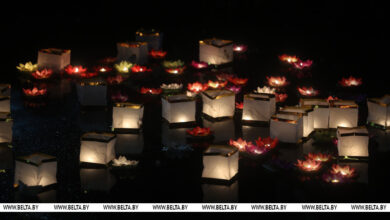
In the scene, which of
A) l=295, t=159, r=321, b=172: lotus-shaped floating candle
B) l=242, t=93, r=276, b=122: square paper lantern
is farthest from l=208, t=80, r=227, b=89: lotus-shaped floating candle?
l=295, t=159, r=321, b=172: lotus-shaped floating candle

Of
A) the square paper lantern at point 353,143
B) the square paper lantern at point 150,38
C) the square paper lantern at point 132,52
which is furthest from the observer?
the square paper lantern at point 150,38

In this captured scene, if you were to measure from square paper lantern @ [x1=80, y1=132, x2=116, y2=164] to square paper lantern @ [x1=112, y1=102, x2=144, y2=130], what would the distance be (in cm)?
173

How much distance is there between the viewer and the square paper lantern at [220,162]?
44.1 ft

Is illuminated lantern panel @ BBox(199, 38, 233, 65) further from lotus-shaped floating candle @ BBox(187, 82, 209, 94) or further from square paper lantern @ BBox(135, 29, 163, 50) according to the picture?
lotus-shaped floating candle @ BBox(187, 82, 209, 94)

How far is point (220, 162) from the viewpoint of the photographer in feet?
44.3

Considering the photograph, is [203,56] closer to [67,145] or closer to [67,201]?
[67,145]

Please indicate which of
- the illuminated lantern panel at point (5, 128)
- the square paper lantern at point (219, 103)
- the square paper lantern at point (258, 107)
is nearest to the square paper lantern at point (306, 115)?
the square paper lantern at point (258, 107)

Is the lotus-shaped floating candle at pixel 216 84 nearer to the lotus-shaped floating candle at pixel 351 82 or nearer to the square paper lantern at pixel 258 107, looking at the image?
the square paper lantern at pixel 258 107

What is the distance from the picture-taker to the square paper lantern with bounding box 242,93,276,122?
→ 16594mm

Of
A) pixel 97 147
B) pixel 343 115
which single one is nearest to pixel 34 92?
pixel 97 147

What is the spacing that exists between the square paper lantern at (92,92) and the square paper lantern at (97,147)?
3.31 metres

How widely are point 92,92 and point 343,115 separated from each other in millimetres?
5842

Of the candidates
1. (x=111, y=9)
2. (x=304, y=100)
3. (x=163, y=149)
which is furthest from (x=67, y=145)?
(x=111, y=9)

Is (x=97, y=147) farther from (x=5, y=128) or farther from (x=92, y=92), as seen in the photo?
(x=92, y=92)
